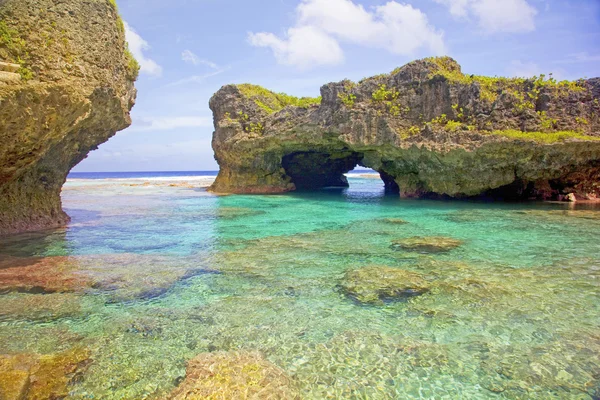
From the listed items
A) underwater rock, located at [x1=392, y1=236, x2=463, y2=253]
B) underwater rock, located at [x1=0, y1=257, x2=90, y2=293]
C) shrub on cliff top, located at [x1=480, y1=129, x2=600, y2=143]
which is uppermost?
shrub on cliff top, located at [x1=480, y1=129, x2=600, y2=143]

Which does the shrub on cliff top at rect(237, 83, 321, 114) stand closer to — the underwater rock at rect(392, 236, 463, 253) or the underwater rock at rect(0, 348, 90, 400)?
the underwater rock at rect(392, 236, 463, 253)

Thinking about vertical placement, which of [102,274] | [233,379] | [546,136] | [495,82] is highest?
[495,82]

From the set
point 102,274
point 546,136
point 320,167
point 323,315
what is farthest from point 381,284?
point 320,167

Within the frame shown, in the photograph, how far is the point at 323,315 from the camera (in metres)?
5.27

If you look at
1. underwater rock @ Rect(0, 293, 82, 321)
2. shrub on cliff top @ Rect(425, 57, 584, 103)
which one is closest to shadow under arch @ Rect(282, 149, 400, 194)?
shrub on cliff top @ Rect(425, 57, 584, 103)

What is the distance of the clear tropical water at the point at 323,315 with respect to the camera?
148 inches

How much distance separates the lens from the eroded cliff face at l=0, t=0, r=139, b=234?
285 inches

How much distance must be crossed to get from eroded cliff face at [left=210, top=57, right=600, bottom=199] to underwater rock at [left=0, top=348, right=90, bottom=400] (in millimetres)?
17534

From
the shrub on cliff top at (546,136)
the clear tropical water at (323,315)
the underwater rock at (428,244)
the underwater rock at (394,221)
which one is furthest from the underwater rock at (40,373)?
the shrub on cliff top at (546,136)

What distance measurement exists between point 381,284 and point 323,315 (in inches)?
62.3

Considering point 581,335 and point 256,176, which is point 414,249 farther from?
point 256,176

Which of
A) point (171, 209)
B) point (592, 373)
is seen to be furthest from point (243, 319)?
point (171, 209)

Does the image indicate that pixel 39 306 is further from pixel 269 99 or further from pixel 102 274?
pixel 269 99

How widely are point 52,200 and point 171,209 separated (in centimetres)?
600
